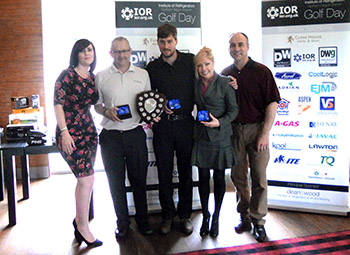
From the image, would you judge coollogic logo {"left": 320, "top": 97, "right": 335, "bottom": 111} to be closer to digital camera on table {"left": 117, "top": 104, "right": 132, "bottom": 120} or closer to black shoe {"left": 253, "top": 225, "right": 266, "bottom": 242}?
black shoe {"left": 253, "top": 225, "right": 266, "bottom": 242}

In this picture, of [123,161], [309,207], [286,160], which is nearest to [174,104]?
[123,161]

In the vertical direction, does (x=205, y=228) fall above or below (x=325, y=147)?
below

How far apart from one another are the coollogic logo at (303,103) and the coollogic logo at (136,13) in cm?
161

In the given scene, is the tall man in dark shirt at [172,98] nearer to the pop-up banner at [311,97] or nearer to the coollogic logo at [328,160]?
the pop-up banner at [311,97]

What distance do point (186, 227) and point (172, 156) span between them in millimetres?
615

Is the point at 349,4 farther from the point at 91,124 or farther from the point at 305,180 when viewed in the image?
the point at 91,124

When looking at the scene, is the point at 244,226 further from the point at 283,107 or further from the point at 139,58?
the point at 139,58

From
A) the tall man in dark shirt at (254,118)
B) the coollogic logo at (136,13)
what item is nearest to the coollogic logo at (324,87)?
the tall man in dark shirt at (254,118)

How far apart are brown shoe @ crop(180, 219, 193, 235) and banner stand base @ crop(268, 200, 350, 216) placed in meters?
0.99

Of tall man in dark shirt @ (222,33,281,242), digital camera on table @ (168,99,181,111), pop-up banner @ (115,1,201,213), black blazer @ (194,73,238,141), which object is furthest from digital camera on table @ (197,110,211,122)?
pop-up banner @ (115,1,201,213)

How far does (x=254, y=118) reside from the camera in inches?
113

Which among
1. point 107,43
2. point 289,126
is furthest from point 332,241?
point 107,43

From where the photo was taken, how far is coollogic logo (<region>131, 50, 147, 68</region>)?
340cm

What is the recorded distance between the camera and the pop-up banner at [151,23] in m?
3.35
